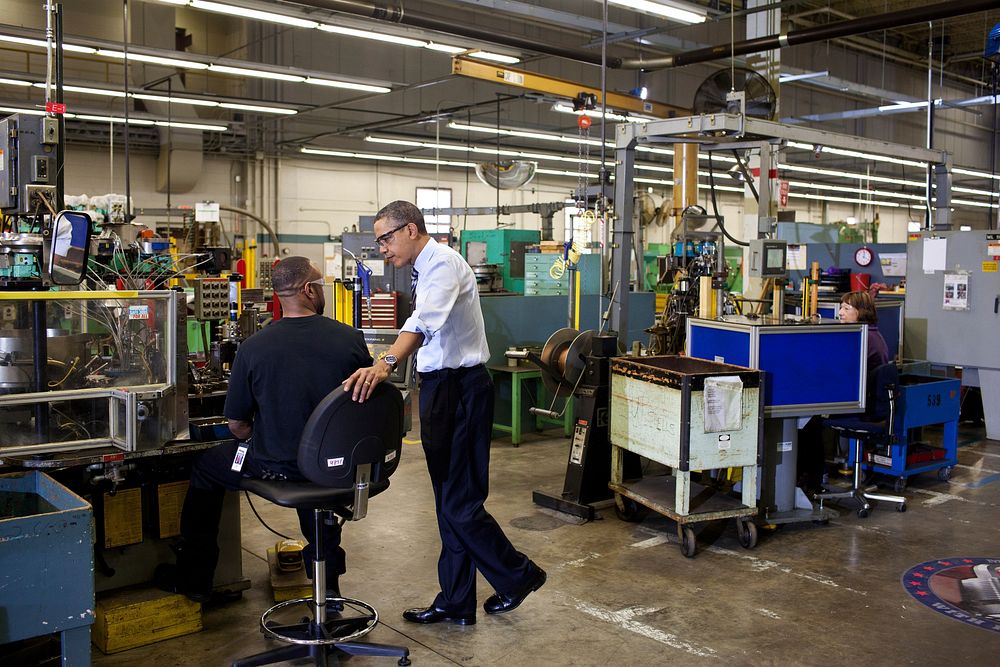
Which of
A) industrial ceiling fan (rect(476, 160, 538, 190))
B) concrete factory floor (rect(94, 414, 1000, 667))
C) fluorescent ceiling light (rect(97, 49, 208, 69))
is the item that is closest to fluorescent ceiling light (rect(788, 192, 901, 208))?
industrial ceiling fan (rect(476, 160, 538, 190))

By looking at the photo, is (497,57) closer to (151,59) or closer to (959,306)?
(151,59)

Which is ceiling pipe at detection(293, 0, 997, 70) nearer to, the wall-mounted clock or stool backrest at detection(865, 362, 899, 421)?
the wall-mounted clock

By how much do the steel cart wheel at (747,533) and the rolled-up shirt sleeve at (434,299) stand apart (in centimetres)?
195

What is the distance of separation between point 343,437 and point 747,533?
7.74 feet

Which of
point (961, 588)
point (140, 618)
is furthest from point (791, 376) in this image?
point (140, 618)

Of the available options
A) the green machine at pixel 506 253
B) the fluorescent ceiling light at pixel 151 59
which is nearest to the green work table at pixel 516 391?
the green machine at pixel 506 253

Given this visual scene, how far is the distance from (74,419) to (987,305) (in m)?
6.36

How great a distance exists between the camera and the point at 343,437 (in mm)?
2387

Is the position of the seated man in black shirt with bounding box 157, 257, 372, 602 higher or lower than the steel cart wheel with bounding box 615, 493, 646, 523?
higher

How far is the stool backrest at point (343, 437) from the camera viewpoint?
2365 millimetres

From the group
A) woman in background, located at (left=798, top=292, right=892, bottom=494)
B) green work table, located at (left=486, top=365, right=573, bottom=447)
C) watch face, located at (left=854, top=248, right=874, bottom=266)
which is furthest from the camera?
watch face, located at (left=854, top=248, right=874, bottom=266)

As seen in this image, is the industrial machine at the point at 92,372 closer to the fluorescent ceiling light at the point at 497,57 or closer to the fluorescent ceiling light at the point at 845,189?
the fluorescent ceiling light at the point at 497,57

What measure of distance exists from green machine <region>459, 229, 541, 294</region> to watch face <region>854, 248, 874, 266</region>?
10.5 feet

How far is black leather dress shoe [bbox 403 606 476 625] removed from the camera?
3096 millimetres
